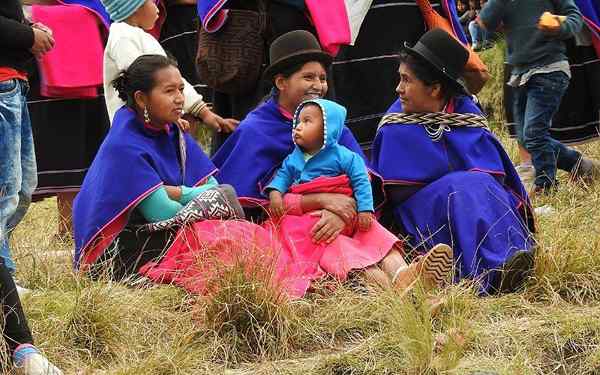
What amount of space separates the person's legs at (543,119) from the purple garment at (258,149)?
197 centimetres

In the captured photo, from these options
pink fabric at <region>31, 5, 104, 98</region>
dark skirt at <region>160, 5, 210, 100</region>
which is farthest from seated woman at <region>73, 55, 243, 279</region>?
dark skirt at <region>160, 5, 210, 100</region>

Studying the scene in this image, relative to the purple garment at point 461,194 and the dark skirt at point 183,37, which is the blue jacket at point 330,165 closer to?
the purple garment at point 461,194

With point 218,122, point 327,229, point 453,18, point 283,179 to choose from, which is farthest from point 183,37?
point 327,229

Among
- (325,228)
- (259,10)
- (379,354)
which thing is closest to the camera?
(379,354)

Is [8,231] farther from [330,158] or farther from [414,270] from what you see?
[414,270]

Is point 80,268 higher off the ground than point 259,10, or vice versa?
point 259,10

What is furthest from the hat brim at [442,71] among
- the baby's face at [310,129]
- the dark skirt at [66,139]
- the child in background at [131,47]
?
the dark skirt at [66,139]

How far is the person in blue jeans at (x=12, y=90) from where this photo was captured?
14.9ft

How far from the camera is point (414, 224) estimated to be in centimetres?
480

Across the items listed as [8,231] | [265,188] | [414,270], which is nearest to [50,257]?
[8,231]

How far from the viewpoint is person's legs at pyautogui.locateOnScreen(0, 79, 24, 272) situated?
454cm

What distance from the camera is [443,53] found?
16.0ft

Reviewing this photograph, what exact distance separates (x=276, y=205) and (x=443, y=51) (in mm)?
965

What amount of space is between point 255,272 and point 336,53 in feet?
6.45
